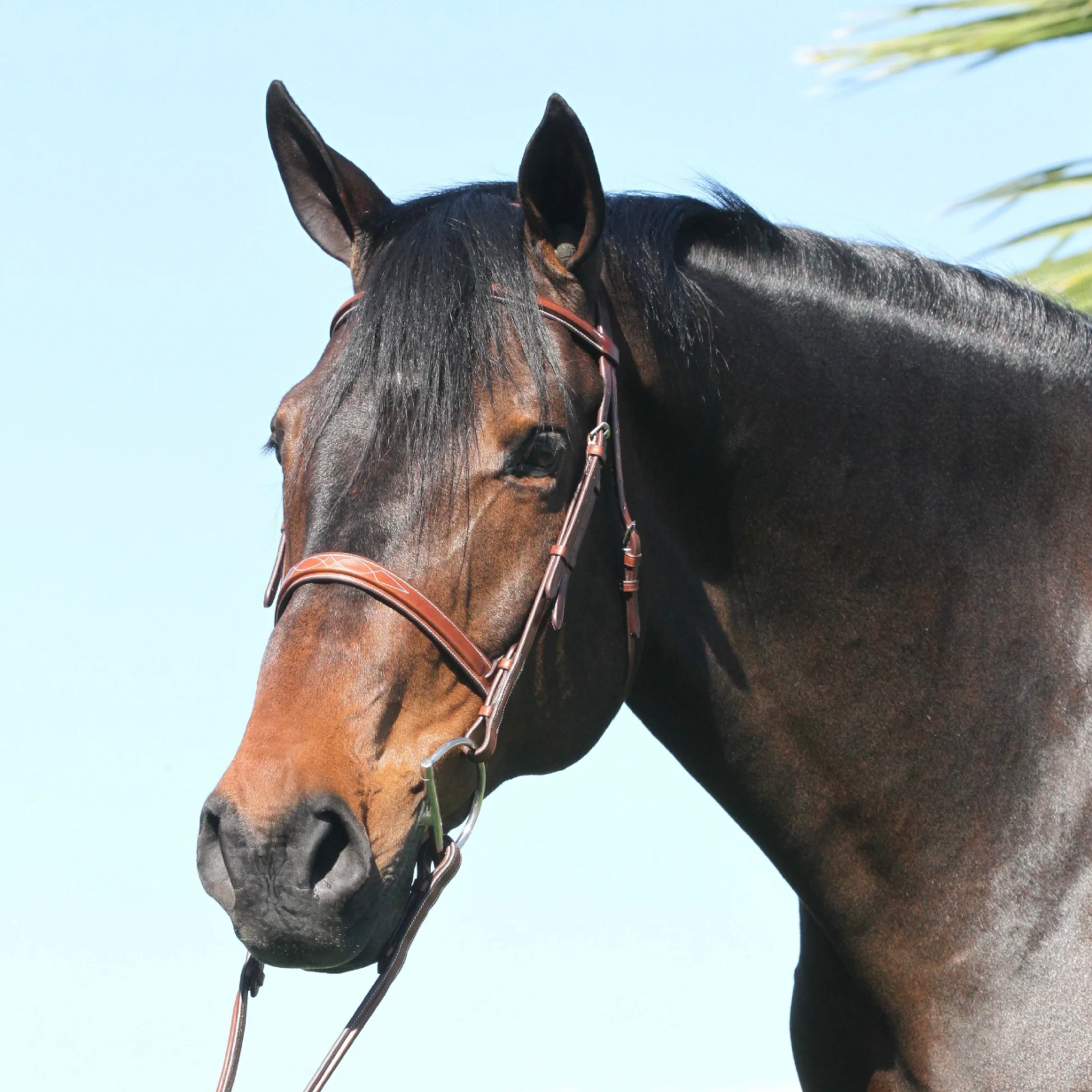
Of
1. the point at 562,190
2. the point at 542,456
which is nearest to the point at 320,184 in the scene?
the point at 562,190

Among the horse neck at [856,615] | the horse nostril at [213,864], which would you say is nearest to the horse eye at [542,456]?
the horse neck at [856,615]

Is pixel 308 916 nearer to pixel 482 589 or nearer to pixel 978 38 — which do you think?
pixel 482 589

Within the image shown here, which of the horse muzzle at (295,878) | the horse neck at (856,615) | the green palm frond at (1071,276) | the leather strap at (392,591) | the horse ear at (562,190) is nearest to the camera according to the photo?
the horse muzzle at (295,878)

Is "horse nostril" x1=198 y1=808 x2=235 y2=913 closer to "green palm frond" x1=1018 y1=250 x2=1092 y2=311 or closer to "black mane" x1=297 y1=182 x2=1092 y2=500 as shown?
"black mane" x1=297 y1=182 x2=1092 y2=500

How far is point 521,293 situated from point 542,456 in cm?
42

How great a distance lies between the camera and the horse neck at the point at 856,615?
3.53 m

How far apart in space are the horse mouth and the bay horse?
14cm

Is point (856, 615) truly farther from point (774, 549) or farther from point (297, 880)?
point (297, 880)

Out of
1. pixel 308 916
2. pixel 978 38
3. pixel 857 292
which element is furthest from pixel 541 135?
pixel 978 38

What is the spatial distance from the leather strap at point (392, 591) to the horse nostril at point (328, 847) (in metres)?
0.44

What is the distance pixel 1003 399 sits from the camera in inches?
149

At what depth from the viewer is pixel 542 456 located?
3.27 meters

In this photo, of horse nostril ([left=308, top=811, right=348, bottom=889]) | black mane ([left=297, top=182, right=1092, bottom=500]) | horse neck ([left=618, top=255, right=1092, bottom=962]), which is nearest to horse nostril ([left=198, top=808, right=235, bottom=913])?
horse nostril ([left=308, top=811, right=348, bottom=889])

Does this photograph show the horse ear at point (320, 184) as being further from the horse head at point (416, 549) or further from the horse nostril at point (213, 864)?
the horse nostril at point (213, 864)
